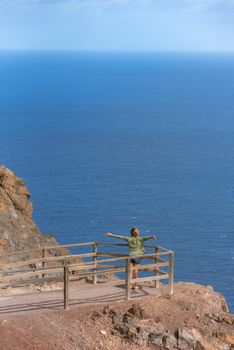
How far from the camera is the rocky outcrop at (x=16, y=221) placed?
113ft

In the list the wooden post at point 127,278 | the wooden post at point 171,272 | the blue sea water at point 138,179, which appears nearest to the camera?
the wooden post at point 127,278

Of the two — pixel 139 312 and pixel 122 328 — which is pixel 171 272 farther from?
pixel 122 328

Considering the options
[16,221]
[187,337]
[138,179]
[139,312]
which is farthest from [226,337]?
[138,179]

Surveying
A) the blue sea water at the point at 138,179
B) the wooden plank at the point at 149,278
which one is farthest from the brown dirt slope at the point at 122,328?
the blue sea water at the point at 138,179

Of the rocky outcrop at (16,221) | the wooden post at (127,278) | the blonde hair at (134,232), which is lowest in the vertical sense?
the wooden post at (127,278)

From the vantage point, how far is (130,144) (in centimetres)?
13950

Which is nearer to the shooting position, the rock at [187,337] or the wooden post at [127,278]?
the rock at [187,337]

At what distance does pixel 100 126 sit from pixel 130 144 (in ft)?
97.4

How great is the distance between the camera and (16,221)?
3784 centimetres

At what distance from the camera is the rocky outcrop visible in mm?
34531

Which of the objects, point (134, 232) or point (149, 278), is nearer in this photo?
point (149, 278)

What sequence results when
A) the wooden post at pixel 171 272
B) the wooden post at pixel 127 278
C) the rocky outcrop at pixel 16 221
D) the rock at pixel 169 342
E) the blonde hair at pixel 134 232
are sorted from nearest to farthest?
the rock at pixel 169 342
the wooden post at pixel 127 278
the wooden post at pixel 171 272
the blonde hair at pixel 134 232
the rocky outcrop at pixel 16 221

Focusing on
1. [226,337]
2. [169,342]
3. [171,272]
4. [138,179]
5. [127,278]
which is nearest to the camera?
[169,342]

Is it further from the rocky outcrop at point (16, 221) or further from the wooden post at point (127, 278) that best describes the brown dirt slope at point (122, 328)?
the rocky outcrop at point (16, 221)
